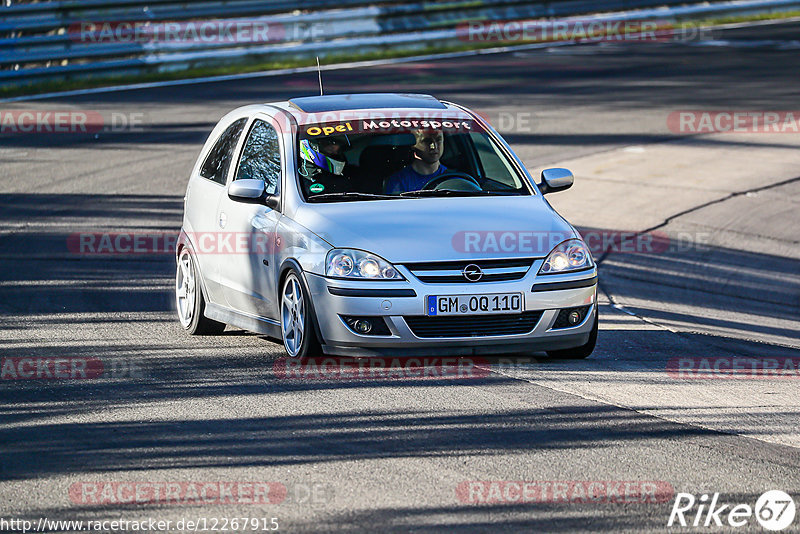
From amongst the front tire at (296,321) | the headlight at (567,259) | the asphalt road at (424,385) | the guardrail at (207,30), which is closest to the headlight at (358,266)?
the front tire at (296,321)

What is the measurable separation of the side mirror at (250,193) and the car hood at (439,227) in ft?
1.11

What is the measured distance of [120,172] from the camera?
16.0 meters

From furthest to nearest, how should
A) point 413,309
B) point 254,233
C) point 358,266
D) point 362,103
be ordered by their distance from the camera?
point 362,103 < point 254,233 < point 358,266 < point 413,309

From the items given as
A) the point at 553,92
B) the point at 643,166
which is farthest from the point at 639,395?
the point at 553,92

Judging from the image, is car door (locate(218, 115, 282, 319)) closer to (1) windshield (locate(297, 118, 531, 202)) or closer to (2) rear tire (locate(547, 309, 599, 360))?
(1) windshield (locate(297, 118, 531, 202))

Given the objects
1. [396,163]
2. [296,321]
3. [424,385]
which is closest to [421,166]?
[396,163]

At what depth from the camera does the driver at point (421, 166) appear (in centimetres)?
850

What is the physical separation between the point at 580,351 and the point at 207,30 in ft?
56.7

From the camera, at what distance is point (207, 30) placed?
23953 millimetres

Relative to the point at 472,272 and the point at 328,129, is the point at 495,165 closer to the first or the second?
the point at 328,129

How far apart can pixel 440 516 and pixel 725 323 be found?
5.95m

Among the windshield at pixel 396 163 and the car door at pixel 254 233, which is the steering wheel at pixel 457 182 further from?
the car door at pixel 254 233

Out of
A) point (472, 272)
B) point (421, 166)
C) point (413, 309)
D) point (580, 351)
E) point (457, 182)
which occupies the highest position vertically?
point (421, 166)

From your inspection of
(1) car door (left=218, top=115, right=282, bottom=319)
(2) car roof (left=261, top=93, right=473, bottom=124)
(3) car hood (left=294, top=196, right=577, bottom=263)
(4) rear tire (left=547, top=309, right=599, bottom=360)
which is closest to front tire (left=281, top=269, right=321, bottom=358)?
(1) car door (left=218, top=115, right=282, bottom=319)
